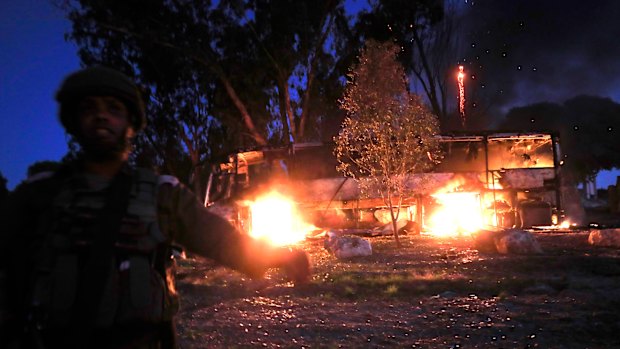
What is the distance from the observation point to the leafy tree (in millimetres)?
38938

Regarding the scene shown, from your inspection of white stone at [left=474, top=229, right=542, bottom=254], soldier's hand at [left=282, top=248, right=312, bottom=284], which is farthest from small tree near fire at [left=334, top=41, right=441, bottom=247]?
soldier's hand at [left=282, top=248, right=312, bottom=284]

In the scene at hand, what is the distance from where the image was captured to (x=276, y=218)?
19828 millimetres

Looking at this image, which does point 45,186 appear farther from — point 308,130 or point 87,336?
point 308,130

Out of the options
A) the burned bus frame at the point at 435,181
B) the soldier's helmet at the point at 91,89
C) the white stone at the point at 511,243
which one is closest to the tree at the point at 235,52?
the burned bus frame at the point at 435,181

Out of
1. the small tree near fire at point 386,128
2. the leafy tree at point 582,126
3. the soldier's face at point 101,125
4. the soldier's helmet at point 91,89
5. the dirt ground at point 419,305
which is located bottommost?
the dirt ground at point 419,305

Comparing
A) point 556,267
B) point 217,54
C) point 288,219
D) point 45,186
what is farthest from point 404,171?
point 217,54

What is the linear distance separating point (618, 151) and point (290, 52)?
30.1m

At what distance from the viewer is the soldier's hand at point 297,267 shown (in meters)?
1.97

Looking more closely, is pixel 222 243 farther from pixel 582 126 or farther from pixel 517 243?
pixel 582 126

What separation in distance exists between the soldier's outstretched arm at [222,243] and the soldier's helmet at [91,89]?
1.41 feet

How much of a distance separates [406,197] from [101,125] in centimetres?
1794

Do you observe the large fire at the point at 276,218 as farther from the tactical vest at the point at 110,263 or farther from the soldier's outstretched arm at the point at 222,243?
the tactical vest at the point at 110,263

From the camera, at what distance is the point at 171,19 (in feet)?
85.6

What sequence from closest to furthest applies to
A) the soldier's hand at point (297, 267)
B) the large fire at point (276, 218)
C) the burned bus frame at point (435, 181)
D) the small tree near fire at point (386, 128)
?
the soldier's hand at point (297, 267) → the small tree near fire at point (386, 128) → the large fire at point (276, 218) → the burned bus frame at point (435, 181)
